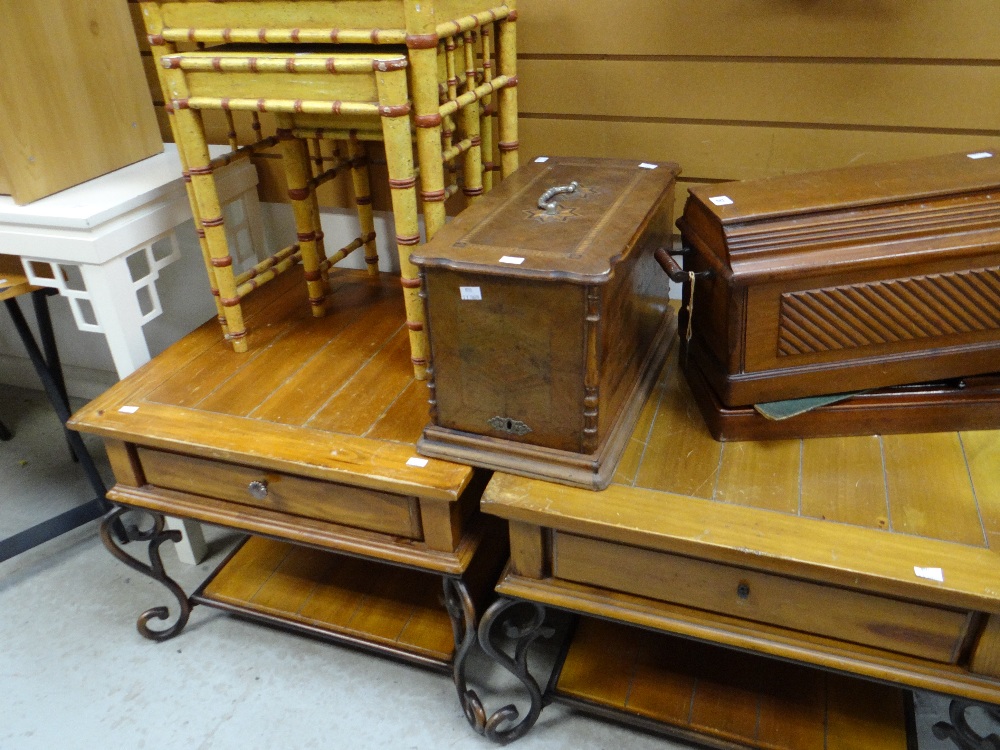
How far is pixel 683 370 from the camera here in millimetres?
1458

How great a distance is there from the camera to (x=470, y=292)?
113 centimetres

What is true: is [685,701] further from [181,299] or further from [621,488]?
[181,299]

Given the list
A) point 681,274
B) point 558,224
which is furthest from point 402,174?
point 681,274

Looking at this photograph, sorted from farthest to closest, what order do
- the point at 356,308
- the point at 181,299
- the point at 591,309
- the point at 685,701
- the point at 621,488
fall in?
the point at 181,299
the point at 356,308
the point at 685,701
the point at 621,488
the point at 591,309

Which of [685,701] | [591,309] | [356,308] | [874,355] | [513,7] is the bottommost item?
[685,701]

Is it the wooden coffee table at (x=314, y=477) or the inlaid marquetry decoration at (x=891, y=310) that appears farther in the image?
the wooden coffee table at (x=314, y=477)

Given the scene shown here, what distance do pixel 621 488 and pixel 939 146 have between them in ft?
3.06

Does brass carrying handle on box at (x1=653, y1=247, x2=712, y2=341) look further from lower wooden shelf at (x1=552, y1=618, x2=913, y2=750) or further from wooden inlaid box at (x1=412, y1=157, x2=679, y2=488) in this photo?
lower wooden shelf at (x1=552, y1=618, x2=913, y2=750)

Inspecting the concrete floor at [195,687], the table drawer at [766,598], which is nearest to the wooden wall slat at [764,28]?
the table drawer at [766,598]

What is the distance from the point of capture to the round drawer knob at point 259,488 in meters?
1.36

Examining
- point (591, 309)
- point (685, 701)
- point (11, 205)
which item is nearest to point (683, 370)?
point (591, 309)

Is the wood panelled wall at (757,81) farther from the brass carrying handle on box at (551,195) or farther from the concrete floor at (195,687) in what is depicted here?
the concrete floor at (195,687)

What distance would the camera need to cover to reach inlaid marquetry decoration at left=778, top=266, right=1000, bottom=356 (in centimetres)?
115

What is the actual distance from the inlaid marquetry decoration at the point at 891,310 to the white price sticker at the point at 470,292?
45cm
